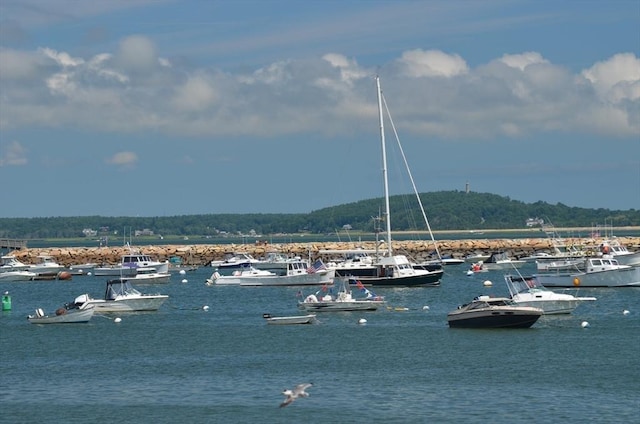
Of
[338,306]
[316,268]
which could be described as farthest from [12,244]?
[338,306]

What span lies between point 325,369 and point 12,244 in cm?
12045

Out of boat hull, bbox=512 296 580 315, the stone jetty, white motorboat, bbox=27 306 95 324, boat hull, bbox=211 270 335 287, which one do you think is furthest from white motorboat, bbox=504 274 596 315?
the stone jetty

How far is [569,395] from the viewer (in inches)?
1500

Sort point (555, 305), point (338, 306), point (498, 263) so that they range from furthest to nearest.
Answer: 1. point (498, 263)
2. point (338, 306)
3. point (555, 305)

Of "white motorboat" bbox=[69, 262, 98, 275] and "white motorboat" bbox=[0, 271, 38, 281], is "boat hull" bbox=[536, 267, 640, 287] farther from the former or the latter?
"white motorboat" bbox=[69, 262, 98, 275]

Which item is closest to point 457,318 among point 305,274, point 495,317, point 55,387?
point 495,317

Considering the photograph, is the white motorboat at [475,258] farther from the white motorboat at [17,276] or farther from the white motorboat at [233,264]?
the white motorboat at [17,276]

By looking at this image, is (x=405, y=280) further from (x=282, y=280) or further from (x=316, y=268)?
(x=282, y=280)

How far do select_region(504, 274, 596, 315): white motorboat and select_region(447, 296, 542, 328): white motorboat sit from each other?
2786mm

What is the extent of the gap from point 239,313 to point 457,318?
17.4m

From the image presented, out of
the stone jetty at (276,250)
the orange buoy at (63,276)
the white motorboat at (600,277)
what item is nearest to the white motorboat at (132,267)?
the orange buoy at (63,276)

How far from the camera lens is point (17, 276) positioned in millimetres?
110812

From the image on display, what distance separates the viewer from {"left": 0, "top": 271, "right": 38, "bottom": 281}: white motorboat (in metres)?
110

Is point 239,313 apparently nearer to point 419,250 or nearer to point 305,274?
point 305,274
